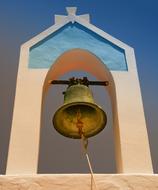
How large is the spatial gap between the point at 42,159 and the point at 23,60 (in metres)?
4.46

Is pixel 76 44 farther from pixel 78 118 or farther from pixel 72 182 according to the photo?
pixel 72 182

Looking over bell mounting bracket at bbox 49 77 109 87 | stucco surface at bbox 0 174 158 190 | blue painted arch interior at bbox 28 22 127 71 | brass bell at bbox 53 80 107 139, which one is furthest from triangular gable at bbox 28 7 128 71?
stucco surface at bbox 0 174 158 190

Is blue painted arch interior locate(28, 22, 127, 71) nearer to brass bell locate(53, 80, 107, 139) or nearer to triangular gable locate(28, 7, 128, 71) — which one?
triangular gable locate(28, 7, 128, 71)

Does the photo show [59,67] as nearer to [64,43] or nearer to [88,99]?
[64,43]

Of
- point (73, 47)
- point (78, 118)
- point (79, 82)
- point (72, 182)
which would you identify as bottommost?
point (72, 182)

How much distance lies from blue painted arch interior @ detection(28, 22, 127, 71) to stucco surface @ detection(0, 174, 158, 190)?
3.53 feet

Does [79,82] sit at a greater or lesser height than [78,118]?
greater

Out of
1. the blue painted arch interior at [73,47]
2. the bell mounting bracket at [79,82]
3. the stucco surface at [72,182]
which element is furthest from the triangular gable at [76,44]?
the stucco surface at [72,182]

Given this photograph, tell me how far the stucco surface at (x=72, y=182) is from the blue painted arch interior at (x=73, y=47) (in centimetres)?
108

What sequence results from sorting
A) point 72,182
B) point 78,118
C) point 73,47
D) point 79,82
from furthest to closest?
point 73,47 → point 79,82 → point 78,118 → point 72,182

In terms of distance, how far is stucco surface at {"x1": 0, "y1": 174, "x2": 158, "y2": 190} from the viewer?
6.46 ft

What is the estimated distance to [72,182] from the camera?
6.52ft

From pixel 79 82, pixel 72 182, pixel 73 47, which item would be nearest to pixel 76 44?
pixel 73 47

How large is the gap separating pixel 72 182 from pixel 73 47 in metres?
1.40
